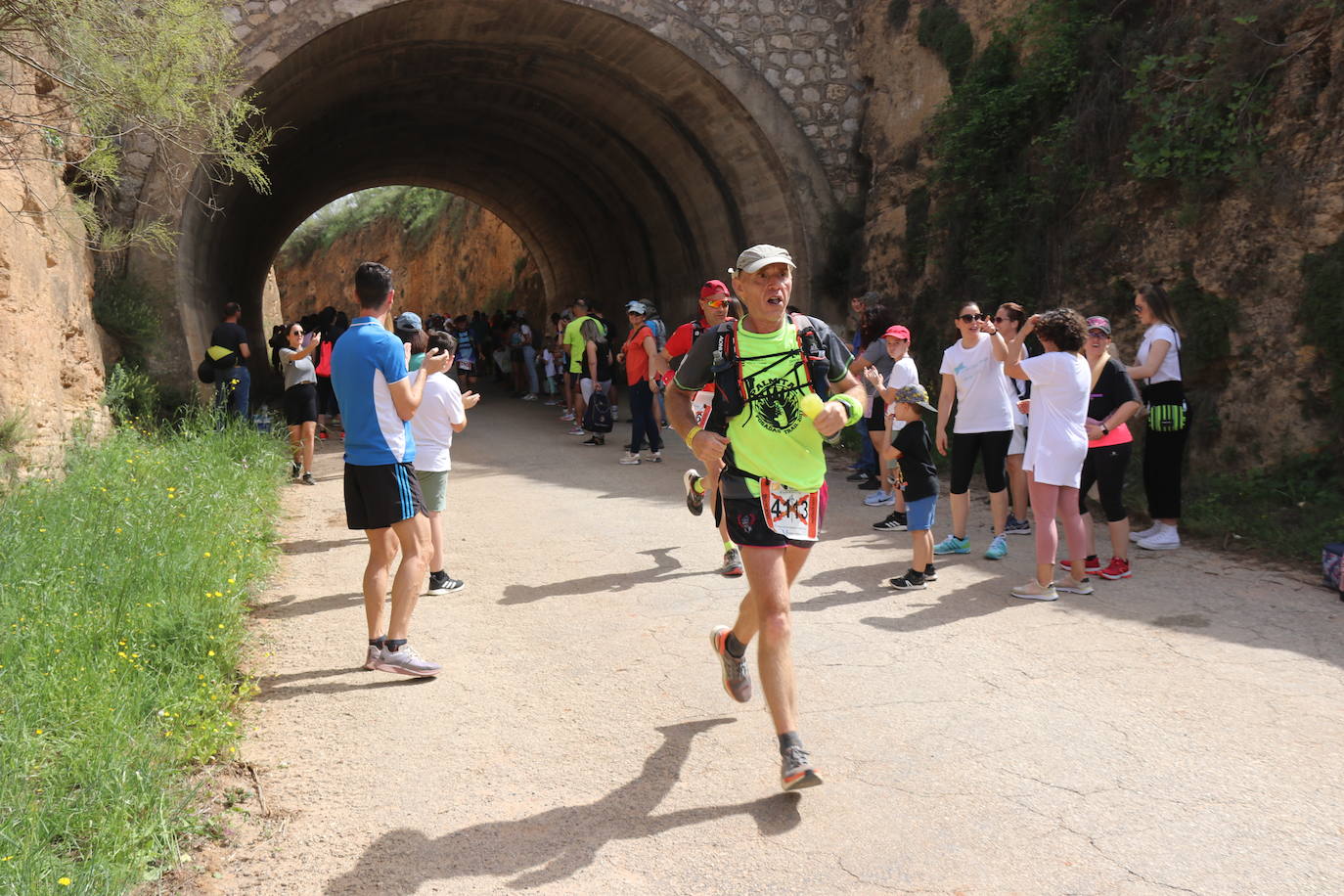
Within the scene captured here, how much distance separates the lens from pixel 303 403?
1043 cm

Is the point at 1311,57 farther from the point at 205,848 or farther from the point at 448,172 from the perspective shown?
the point at 448,172

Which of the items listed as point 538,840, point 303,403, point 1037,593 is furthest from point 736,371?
point 303,403

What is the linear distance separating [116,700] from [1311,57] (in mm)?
9458

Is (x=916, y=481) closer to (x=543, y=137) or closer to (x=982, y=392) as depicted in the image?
(x=982, y=392)

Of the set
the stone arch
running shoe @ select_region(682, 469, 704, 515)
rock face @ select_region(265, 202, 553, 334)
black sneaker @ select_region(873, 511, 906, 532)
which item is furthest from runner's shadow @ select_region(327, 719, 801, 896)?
rock face @ select_region(265, 202, 553, 334)

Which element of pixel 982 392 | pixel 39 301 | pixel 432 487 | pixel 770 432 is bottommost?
pixel 432 487

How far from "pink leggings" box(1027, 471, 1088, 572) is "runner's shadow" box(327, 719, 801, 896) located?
121 inches

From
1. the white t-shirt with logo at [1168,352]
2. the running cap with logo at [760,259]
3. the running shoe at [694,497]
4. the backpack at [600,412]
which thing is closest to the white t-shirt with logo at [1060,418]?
the white t-shirt with logo at [1168,352]

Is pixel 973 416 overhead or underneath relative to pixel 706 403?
underneath

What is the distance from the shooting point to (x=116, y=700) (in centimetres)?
396

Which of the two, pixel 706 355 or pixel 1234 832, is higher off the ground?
pixel 706 355

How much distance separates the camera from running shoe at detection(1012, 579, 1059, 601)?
6.14 meters

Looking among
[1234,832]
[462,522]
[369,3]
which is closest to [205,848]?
[1234,832]

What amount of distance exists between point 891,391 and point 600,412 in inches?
266
